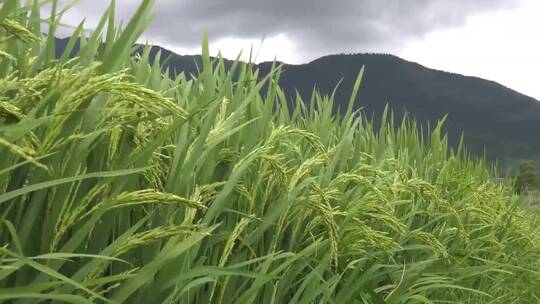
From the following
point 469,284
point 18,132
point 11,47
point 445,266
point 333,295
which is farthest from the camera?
point 469,284

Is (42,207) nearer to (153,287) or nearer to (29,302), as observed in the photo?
(29,302)

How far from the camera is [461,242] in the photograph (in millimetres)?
3783

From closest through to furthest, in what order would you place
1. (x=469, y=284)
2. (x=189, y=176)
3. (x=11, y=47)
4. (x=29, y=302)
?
(x=29, y=302) → (x=11, y=47) → (x=189, y=176) → (x=469, y=284)

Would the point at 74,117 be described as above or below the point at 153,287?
above

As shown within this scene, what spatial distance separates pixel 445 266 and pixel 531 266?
2121 millimetres

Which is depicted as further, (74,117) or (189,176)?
(189,176)

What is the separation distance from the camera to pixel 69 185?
144 cm

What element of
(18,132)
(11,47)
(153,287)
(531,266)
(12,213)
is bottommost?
(531,266)

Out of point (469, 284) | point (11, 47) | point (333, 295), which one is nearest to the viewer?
point (11, 47)

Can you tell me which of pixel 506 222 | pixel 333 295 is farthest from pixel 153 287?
pixel 506 222

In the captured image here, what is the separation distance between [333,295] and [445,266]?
1034 millimetres

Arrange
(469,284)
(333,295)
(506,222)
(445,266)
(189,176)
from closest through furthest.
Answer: (189,176), (333,295), (445,266), (469,284), (506,222)

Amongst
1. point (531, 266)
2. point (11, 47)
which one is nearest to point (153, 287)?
point (11, 47)

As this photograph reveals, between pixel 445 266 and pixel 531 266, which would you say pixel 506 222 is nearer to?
pixel 531 266
